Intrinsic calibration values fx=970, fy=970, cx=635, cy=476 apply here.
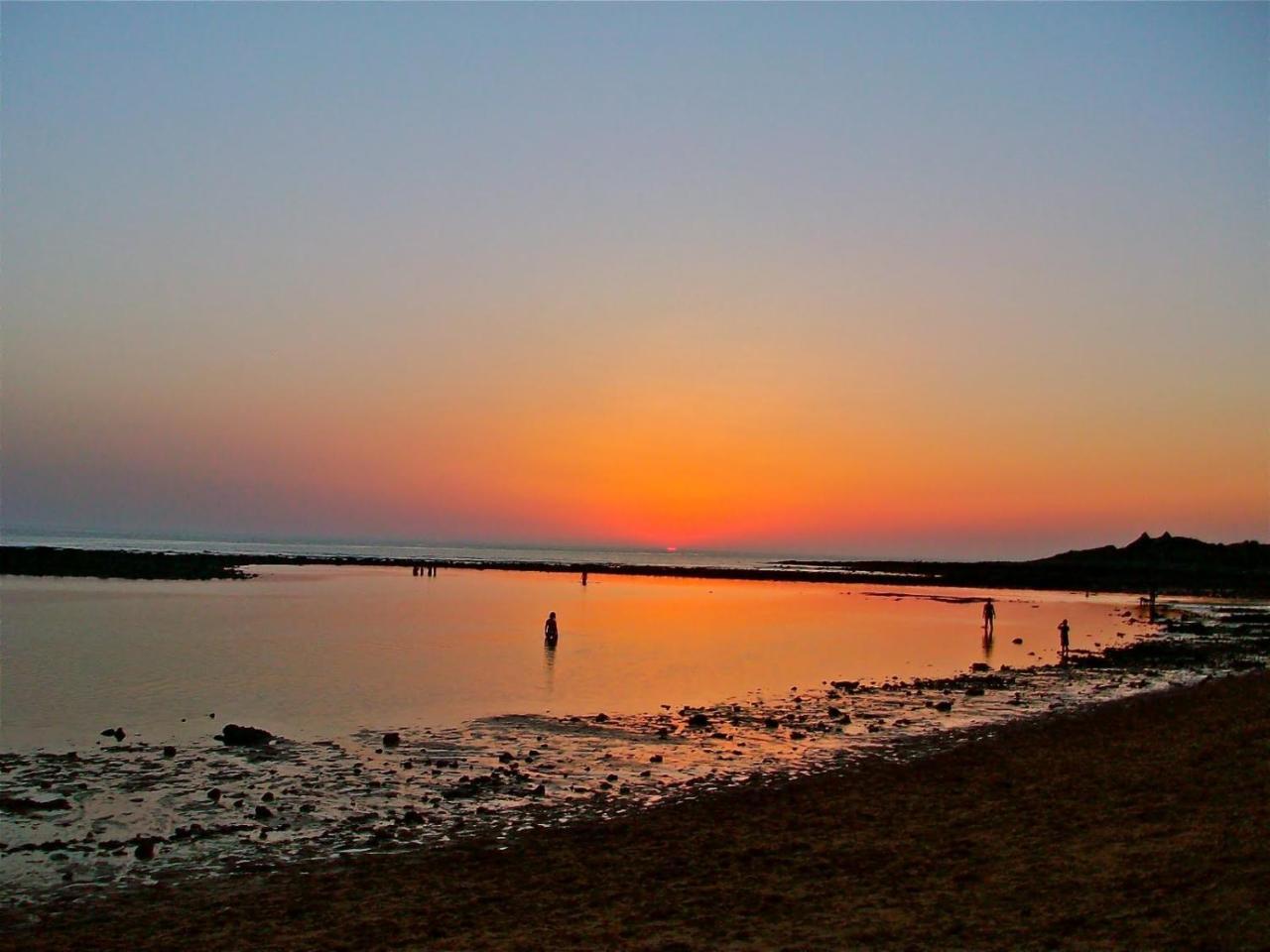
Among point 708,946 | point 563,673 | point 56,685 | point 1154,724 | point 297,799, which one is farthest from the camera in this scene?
point 563,673

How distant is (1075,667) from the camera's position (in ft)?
118

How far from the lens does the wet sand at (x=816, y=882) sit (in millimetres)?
9758

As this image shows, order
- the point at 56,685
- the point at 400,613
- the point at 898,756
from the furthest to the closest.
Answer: the point at 400,613 < the point at 56,685 < the point at 898,756

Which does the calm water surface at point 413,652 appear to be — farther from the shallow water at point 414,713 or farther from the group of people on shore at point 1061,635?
the group of people on shore at point 1061,635

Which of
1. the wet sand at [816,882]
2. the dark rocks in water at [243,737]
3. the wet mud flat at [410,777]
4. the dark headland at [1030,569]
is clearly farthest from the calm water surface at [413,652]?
the dark headland at [1030,569]

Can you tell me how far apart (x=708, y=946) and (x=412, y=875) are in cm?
466

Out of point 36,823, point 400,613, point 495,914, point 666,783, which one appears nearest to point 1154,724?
point 666,783

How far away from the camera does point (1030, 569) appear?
468 ft

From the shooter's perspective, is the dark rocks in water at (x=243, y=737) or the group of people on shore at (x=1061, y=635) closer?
the dark rocks in water at (x=243, y=737)

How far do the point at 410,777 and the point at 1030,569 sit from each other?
139044 millimetres

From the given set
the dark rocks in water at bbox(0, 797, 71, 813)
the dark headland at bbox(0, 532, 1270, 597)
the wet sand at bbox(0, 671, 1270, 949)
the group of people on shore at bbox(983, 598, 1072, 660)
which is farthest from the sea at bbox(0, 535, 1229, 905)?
the dark headland at bbox(0, 532, 1270, 597)

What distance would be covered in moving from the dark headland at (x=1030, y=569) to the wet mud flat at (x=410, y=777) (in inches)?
2481

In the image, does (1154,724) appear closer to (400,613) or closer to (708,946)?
(708,946)

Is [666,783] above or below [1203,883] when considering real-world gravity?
below
